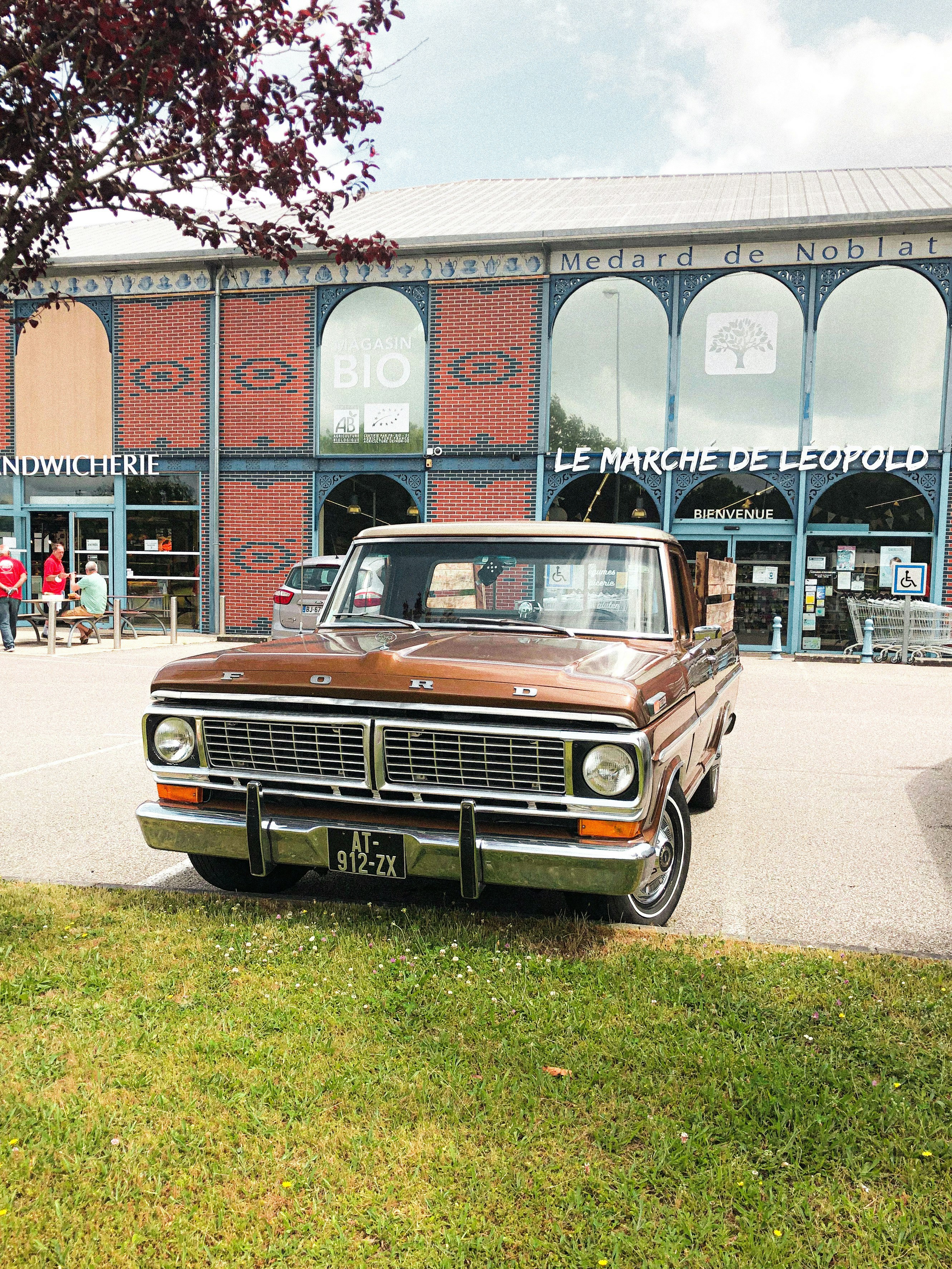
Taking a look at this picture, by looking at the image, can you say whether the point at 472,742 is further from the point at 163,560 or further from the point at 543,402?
the point at 163,560

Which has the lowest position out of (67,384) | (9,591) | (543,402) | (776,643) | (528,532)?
(776,643)

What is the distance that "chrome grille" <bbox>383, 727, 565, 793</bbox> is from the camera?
Result: 356cm

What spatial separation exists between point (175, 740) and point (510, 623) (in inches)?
62.3

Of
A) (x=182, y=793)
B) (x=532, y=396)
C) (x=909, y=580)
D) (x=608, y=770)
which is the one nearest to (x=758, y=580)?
(x=909, y=580)

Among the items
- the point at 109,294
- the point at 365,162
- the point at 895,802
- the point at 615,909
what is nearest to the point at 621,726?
the point at 615,909

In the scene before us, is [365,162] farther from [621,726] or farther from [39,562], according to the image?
[39,562]

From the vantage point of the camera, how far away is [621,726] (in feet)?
11.4

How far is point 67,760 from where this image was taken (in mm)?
7574

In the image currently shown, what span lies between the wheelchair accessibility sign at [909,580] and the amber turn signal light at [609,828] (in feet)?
51.0

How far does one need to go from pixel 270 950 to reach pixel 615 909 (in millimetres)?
1405

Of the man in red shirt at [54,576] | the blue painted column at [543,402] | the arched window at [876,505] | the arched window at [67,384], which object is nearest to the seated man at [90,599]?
the man in red shirt at [54,576]

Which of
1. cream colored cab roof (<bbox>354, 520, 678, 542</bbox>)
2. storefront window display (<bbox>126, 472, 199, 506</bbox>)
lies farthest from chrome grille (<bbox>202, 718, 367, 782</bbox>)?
storefront window display (<bbox>126, 472, 199, 506</bbox>)

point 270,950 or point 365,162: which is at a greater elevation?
point 365,162

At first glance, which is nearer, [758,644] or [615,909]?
[615,909]
